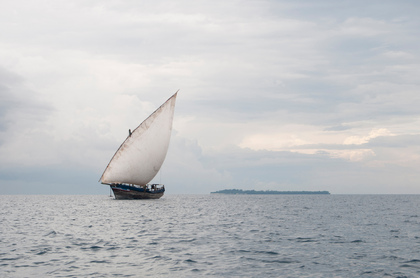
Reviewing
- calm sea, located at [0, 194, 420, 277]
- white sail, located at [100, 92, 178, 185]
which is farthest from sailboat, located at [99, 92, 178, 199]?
calm sea, located at [0, 194, 420, 277]

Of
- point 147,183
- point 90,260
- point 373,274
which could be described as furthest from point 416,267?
point 147,183

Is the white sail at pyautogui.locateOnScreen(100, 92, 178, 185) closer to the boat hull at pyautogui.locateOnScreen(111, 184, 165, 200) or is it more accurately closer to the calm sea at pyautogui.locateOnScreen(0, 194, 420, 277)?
the boat hull at pyautogui.locateOnScreen(111, 184, 165, 200)

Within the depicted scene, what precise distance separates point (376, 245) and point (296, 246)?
6065mm

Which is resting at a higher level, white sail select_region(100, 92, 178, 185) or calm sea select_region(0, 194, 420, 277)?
white sail select_region(100, 92, 178, 185)

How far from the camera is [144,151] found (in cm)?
8931

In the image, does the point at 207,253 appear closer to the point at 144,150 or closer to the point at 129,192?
the point at 144,150

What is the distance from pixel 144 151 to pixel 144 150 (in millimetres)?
254

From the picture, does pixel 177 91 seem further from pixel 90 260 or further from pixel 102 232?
pixel 90 260

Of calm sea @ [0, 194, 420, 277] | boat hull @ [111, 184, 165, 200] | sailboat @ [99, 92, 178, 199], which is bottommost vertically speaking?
calm sea @ [0, 194, 420, 277]

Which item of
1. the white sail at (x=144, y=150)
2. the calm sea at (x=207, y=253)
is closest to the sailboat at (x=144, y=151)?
the white sail at (x=144, y=150)

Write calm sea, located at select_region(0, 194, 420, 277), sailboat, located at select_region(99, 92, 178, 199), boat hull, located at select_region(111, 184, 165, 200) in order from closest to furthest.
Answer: calm sea, located at select_region(0, 194, 420, 277) → sailboat, located at select_region(99, 92, 178, 199) → boat hull, located at select_region(111, 184, 165, 200)

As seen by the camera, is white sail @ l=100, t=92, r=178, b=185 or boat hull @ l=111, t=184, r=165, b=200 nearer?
white sail @ l=100, t=92, r=178, b=185

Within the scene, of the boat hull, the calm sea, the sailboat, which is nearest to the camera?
the calm sea

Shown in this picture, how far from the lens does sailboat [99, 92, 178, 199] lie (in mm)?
87750
